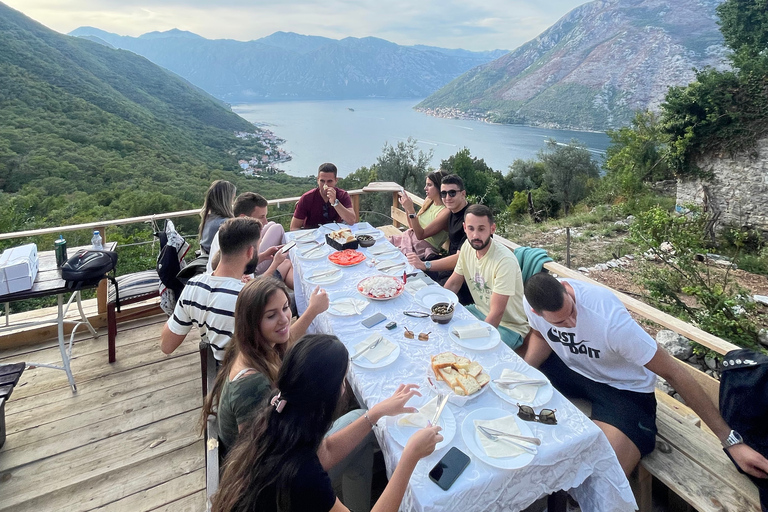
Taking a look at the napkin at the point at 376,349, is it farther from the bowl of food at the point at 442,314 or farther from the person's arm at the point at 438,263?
the person's arm at the point at 438,263

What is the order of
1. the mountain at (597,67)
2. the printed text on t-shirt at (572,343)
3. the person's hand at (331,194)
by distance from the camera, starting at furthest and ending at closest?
the mountain at (597,67)
the person's hand at (331,194)
the printed text on t-shirt at (572,343)

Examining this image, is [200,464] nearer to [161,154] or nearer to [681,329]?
[681,329]

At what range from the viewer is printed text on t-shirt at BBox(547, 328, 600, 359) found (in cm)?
177

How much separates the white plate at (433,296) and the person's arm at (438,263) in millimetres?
589

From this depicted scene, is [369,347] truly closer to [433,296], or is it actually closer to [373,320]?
[373,320]

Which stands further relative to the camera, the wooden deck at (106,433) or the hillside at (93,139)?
the hillside at (93,139)

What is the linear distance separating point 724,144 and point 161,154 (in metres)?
28.5

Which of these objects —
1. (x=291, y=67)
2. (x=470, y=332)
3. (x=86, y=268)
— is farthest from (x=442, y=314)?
(x=291, y=67)

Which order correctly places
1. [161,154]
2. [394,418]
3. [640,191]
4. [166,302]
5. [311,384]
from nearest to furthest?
[311,384]
[394,418]
[166,302]
[640,191]
[161,154]

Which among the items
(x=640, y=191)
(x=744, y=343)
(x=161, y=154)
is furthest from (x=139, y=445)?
(x=161, y=154)

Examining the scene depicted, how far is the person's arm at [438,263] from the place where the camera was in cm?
294

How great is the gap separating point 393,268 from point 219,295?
117cm

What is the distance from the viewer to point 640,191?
16688 millimetres

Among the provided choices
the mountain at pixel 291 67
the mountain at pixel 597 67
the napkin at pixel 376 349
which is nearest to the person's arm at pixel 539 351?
the napkin at pixel 376 349
